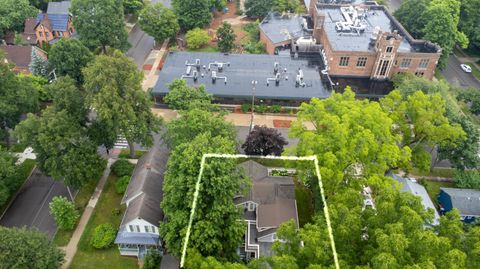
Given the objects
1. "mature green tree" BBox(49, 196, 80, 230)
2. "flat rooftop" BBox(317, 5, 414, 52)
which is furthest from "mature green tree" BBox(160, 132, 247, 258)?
"flat rooftop" BBox(317, 5, 414, 52)

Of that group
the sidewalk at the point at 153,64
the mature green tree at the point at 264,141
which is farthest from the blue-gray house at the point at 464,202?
the sidewalk at the point at 153,64

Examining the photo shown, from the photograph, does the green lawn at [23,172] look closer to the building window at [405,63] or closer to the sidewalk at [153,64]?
the sidewalk at [153,64]

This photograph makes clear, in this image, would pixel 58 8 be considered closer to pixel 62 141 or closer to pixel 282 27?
pixel 282 27

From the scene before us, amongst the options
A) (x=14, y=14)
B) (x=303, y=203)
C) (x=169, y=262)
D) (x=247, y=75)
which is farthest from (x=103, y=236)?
(x=14, y=14)

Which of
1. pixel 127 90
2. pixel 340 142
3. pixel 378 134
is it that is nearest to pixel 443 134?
pixel 378 134

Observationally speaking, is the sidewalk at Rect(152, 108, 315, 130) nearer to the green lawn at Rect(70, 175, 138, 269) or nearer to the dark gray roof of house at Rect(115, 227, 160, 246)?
the green lawn at Rect(70, 175, 138, 269)

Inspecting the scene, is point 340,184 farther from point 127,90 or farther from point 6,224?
point 6,224
